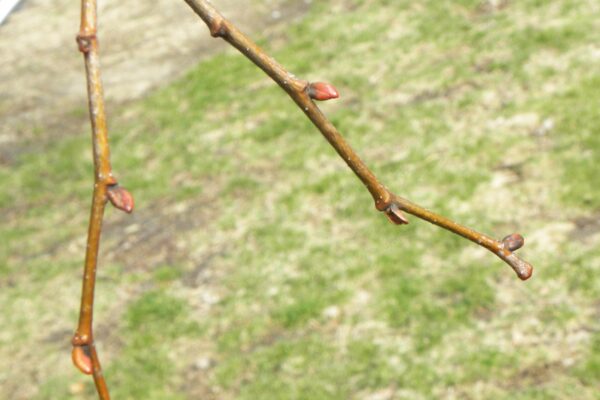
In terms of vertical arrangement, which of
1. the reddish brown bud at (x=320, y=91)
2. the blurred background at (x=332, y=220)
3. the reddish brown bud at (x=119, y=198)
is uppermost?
the reddish brown bud at (x=320, y=91)

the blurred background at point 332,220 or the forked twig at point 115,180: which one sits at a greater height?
the forked twig at point 115,180

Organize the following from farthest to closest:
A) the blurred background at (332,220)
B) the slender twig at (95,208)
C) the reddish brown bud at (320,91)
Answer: the blurred background at (332,220), the reddish brown bud at (320,91), the slender twig at (95,208)

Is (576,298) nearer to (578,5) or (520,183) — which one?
(520,183)

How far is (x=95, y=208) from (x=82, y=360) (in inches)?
4.6

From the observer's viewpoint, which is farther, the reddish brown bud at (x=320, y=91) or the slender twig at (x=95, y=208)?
the reddish brown bud at (x=320, y=91)

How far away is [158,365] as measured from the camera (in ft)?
13.8

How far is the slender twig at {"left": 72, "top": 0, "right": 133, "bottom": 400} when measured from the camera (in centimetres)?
68

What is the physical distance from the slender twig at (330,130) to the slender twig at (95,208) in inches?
4.5

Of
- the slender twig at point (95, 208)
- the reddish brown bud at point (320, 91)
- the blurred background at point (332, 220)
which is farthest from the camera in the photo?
the blurred background at point (332, 220)

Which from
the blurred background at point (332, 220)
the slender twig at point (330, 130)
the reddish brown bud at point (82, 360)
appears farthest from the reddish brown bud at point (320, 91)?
the blurred background at point (332, 220)

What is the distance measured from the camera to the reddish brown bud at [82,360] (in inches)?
27.4

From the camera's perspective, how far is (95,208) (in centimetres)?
70

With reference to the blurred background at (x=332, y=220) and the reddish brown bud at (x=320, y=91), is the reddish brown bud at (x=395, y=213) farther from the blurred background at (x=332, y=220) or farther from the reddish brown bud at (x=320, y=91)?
the blurred background at (x=332, y=220)

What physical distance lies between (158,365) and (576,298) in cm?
186
